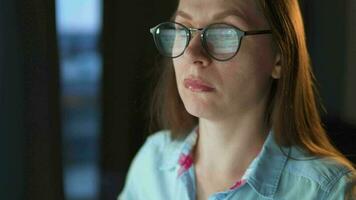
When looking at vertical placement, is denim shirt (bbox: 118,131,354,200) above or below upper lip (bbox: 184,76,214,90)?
below

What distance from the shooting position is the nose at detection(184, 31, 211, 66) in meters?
0.79

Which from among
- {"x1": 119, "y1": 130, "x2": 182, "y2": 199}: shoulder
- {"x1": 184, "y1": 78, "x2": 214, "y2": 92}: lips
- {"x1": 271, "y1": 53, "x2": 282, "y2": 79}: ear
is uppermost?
{"x1": 271, "y1": 53, "x2": 282, "y2": 79}: ear

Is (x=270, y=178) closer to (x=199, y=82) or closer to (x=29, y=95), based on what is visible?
(x=199, y=82)

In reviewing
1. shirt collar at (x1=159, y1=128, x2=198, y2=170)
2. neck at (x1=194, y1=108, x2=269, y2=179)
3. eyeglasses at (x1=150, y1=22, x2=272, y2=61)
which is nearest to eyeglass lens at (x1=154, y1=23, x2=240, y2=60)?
eyeglasses at (x1=150, y1=22, x2=272, y2=61)

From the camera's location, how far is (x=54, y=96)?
857mm

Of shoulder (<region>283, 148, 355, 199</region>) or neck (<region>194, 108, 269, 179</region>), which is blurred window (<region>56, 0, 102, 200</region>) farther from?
shoulder (<region>283, 148, 355, 199</region>)

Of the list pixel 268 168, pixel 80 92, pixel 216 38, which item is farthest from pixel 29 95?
pixel 268 168

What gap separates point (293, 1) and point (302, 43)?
0.20ft

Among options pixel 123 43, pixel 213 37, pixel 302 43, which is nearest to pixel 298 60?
pixel 302 43

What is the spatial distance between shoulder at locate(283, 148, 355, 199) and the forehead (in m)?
0.22

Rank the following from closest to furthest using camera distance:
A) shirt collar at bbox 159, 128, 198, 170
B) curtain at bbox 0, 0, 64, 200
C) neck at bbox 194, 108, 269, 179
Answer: curtain at bbox 0, 0, 64, 200 < neck at bbox 194, 108, 269, 179 < shirt collar at bbox 159, 128, 198, 170

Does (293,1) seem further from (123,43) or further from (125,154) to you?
(125,154)

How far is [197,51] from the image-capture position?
31.1 inches

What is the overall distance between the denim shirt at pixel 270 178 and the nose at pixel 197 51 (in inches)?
→ 7.4
